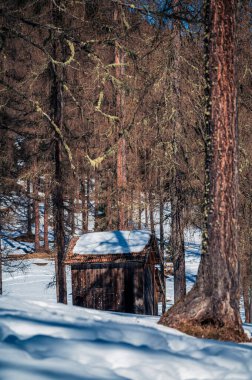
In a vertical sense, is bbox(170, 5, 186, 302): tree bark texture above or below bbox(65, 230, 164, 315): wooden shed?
above

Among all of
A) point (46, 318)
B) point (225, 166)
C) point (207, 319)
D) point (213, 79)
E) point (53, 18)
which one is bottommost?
point (207, 319)

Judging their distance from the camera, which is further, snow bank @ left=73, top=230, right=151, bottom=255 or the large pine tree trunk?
snow bank @ left=73, top=230, right=151, bottom=255

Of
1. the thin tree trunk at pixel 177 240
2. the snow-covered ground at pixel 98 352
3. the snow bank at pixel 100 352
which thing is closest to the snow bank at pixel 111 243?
the thin tree trunk at pixel 177 240

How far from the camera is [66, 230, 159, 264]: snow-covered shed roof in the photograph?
18.2 m

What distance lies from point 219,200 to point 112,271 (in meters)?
12.7

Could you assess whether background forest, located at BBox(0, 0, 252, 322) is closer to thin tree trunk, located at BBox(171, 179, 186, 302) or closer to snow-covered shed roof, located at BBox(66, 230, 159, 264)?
thin tree trunk, located at BBox(171, 179, 186, 302)

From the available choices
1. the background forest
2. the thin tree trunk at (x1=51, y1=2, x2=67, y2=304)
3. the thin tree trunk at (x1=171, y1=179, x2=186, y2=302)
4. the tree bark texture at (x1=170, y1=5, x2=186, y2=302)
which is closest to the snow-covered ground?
the background forest

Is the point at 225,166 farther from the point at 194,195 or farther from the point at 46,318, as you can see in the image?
the point at 194,195

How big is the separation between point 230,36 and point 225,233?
2.89 metres

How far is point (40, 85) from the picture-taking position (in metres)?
15.8

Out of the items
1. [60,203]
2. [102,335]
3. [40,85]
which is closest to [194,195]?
[60,203]

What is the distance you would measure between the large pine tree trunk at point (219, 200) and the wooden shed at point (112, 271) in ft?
37.9

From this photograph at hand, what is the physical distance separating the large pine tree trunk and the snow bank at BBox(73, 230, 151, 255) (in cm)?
1167

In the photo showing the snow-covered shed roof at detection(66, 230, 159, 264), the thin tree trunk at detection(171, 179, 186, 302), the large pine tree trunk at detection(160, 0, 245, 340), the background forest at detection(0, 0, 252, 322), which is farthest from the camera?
the snow-covered shed roof at detection(66, 230, 159, 264)
